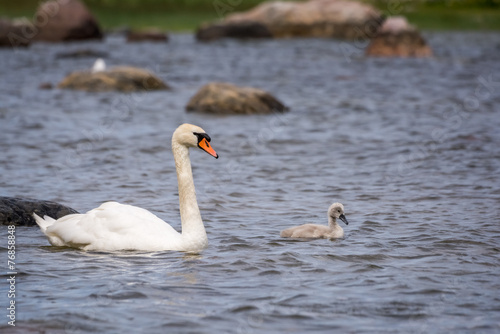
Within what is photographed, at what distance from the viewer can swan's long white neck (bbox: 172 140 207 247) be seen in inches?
376

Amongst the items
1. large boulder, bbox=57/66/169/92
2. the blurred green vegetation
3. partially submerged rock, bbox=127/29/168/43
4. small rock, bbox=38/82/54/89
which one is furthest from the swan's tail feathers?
the blurred green vegetation

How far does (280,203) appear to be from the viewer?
40.7 feet

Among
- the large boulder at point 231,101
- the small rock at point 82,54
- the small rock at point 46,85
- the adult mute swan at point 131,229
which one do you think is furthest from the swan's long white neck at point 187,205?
the small rock at point 82,54

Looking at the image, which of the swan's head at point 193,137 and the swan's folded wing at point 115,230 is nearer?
the swan's folded wing at point 115,230

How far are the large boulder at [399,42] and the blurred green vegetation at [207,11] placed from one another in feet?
74.0

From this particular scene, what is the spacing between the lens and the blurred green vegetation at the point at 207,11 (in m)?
63.5

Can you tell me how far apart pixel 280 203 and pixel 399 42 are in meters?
27.6

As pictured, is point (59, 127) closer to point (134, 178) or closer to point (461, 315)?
point (134, 178)

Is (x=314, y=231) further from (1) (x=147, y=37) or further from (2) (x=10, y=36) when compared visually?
(1) (x=147, y=37)

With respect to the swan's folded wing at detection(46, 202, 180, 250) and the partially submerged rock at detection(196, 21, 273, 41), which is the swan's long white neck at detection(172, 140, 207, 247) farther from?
the partially submerged rock at detection(196, 21, 273, 41)

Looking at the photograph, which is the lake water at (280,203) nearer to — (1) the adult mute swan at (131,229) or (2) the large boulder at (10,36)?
(1) the adult mute swan at (131,229)

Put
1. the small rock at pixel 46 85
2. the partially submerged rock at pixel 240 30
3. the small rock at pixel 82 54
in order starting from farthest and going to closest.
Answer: the partially submerged rock at pixel 240 30
the small rock at pixel 82 54
the small rock at pixel 46 85

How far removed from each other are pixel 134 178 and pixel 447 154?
18.7ft

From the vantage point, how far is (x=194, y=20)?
65812 millimetres
